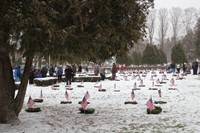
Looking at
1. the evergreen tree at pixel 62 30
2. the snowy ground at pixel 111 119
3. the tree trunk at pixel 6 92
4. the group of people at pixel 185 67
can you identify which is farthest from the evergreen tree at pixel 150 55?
the tree trunk at pixel 6 92

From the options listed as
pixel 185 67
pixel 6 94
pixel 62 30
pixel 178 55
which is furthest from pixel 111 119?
pixel 178 55

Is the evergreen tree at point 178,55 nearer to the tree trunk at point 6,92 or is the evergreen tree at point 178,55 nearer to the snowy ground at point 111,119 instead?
the snowy ground at point 111,119

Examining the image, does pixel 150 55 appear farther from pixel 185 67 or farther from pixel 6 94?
pixel 6 94

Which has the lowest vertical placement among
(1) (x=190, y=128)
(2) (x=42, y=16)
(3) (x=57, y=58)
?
(1) (x=190, y=128)

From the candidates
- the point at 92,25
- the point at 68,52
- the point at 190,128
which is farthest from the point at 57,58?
the point at 190,128

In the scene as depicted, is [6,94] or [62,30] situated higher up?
[62,30]

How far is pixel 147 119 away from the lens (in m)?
11.5

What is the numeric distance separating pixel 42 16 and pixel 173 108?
7.94 m

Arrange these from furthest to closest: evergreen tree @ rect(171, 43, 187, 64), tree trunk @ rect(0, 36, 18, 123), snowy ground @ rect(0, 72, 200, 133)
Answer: evergreen tree @ rect(171, 43, 187, 64) → tree trunk @ rect(0, 36, 18, 123) → snowy ground @ rect(0, 72, 200, 133)

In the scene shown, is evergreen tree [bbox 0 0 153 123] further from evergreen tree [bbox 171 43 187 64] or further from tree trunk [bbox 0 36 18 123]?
evergreen tree [bbox 171 43 187 64]

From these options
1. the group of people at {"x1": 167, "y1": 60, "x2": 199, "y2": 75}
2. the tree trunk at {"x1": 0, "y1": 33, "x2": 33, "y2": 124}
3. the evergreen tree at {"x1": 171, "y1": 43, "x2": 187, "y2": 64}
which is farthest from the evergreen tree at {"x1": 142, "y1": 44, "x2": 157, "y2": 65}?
the tree trunk at {"x1": 0, "y1": 33, "x2": 33, "y2": 124}

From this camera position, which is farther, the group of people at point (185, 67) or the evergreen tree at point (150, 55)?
the evergreen tree at point (150, 55)

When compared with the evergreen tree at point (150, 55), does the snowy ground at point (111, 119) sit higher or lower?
lower

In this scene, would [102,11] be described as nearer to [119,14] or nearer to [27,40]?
[119,14]
